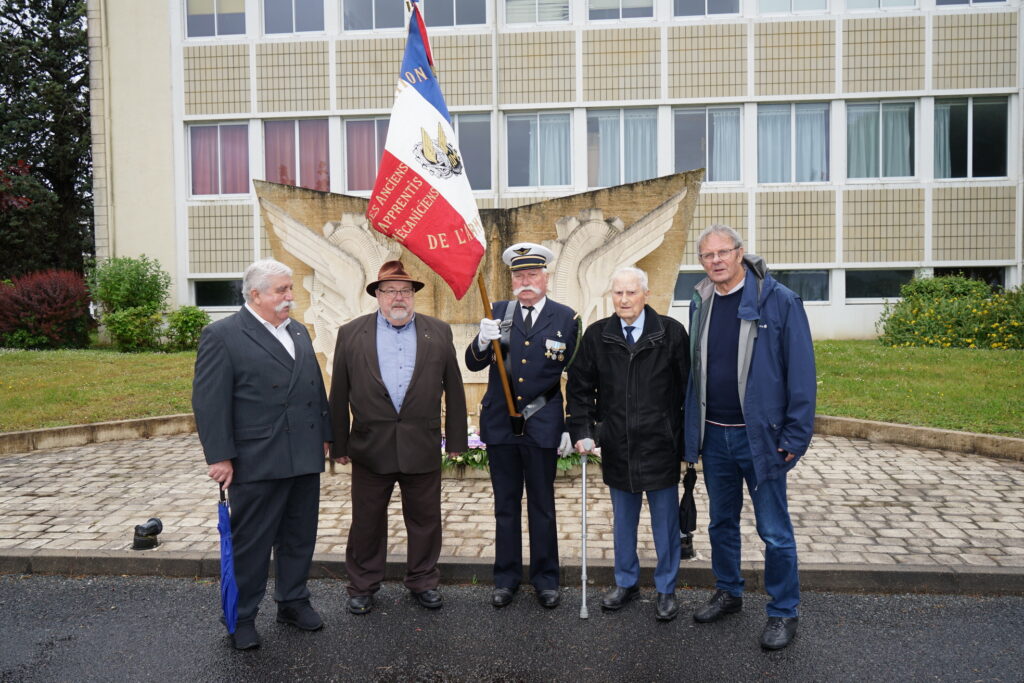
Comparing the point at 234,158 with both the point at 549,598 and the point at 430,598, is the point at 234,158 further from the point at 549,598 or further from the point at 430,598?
the point at 549,598

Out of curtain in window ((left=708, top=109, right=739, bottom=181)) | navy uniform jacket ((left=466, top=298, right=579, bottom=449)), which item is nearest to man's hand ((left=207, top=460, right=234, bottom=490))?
navy uniform jacket ((left=466, top=298, right=579, bottom=449))

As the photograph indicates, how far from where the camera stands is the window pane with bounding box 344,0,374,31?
18969 millimetres

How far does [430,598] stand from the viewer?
4586mm

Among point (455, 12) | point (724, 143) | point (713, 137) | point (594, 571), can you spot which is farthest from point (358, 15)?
point (594, 571)

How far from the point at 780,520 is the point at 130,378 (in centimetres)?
1166

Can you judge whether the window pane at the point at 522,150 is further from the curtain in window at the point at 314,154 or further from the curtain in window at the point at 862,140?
the curtain in window at the point at 862,140

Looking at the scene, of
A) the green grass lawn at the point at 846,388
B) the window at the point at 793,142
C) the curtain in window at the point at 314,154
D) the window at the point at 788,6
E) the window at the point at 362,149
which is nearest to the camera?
the green grass lawn at the point at 846,388

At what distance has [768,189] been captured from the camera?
18.2 m

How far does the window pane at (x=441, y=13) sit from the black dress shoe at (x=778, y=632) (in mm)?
17497

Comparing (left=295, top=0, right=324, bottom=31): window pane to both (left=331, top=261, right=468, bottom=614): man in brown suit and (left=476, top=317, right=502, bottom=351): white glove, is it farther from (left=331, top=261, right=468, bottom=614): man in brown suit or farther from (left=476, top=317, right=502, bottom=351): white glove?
(left=476, top=317, right=502, bottom=351): white glove

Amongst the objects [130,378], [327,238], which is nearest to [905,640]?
[327,238]

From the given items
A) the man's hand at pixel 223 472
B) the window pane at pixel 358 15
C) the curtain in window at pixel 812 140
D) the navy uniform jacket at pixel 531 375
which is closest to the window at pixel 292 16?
the window pane at pixel 358 15

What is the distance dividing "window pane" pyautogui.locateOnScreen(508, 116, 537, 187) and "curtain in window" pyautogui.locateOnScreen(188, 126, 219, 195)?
296 inches

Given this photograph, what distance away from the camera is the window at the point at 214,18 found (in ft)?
62.8
